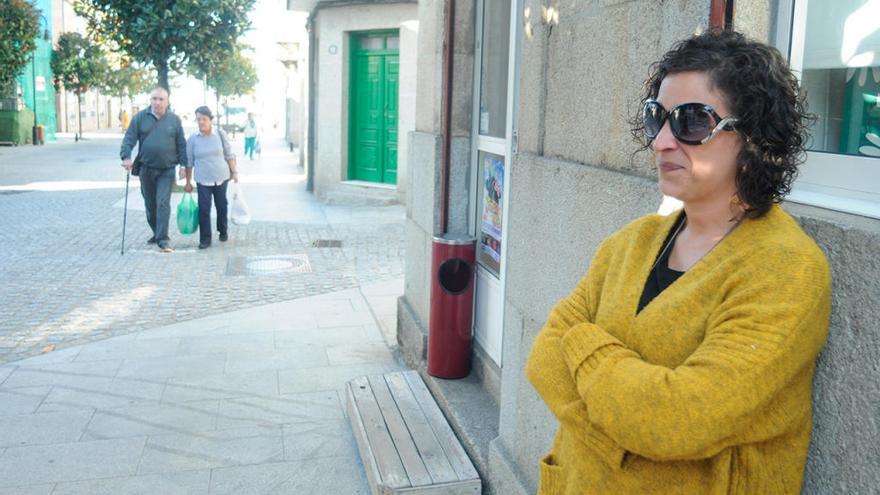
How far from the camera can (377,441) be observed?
4.30 meters

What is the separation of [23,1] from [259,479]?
32041 mm

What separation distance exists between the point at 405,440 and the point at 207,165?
309 inches

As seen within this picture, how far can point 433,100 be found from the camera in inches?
230

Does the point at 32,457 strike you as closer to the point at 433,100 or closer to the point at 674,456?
the point at 433,100

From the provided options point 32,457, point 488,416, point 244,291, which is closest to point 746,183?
point 488,416

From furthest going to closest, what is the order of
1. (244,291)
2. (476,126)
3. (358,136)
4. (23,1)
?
(23,1) < (358,136) < (244,291) < (476,126)

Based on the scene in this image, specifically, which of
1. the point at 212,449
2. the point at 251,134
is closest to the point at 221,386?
the point at 212,449

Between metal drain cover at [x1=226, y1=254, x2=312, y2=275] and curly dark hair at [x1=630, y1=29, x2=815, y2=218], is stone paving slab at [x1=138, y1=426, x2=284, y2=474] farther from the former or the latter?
metal drain cover at [x1=226, y1=254, x2=312, y2=275]

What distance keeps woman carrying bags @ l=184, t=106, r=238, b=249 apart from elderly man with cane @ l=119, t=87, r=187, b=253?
19 cm

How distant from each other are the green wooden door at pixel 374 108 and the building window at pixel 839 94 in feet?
48.7

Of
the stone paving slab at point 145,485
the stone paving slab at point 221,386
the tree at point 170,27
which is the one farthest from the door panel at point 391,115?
the stone paving slab at point 145,485

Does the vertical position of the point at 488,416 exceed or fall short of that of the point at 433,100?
it falls short

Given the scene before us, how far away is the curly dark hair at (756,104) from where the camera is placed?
168 centimetres

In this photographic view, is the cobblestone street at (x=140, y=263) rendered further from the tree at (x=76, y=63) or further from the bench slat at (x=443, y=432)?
the tree at (x=76, y=63)
